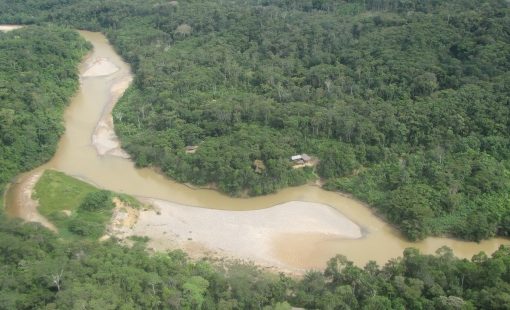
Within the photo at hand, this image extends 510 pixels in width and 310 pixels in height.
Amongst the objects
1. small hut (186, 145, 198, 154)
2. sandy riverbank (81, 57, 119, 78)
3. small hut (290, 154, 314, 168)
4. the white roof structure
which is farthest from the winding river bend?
sandy riverbank (81, 57, 119, 78)

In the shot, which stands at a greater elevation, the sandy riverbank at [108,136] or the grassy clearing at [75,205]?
the grassy clearing at [75,205]

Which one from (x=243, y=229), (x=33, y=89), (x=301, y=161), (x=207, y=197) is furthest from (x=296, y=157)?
(x=33, y=89)

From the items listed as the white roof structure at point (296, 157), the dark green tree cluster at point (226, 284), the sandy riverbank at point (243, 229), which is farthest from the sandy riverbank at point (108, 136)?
the dark green tree cluster at point (226, 284)

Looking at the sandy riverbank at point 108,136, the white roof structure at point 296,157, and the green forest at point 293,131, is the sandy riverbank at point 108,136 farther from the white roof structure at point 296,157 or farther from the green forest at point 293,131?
the white roof structure at point 296,157

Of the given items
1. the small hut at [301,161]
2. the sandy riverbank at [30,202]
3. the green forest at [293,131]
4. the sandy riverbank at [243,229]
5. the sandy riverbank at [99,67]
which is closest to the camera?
the green forest at [293,131]

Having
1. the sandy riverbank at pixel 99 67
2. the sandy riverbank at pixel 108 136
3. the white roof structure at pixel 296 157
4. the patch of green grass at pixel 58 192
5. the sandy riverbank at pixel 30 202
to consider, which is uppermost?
the white roof structure at pixel 296 157

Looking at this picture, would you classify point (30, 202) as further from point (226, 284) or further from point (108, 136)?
point (226, 284)

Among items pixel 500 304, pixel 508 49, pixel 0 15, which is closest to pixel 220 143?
pixel 500 304
